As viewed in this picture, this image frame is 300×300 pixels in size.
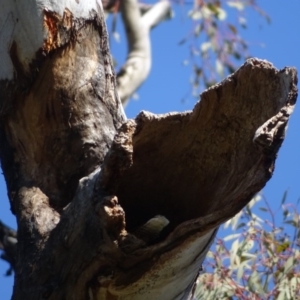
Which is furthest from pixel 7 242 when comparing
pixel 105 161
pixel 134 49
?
pixel 134 49

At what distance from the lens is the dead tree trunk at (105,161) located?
1.17m

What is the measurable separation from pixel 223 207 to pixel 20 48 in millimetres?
595

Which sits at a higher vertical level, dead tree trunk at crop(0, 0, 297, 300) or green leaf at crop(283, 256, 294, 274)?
green leaf at crop(283, 256, 294, 274)

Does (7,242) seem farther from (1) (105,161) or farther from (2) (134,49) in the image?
(2) (134,49)

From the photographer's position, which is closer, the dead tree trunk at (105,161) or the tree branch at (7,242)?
the dead tree trunk at (105,161)

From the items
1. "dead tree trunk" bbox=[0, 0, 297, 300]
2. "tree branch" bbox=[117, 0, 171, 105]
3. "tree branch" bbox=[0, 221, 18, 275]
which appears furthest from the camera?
"tree branch" bbox=[117, 0, 171, 105]

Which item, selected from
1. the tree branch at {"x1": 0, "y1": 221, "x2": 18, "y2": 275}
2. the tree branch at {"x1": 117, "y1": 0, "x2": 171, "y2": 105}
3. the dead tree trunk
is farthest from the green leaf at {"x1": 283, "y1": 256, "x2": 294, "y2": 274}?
the tree branch at {"x1": 117, "y1": 0, "x2": 171, "y2": 105}

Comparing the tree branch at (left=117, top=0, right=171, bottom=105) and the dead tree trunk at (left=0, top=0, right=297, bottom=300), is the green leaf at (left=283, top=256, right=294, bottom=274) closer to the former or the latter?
the dead tree trunk at (left=0, top=0, right=297, bottom=300)

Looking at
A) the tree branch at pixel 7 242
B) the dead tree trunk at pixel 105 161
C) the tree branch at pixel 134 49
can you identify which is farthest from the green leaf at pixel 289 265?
the tree branch at pixel 134 49

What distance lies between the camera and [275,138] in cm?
112

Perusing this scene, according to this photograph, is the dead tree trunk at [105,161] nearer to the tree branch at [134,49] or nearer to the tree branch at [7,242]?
the tree branch at [7,242]

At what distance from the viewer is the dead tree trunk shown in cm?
117

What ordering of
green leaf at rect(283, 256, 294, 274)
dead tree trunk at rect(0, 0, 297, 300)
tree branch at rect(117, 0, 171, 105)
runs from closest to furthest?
dead tree trunk at rect(0, 0, 297, 300) → green leaf at rect(283, 256, 294, 274) → tree branch at rect(117, 0, 171, 105)

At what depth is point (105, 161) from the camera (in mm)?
1190
